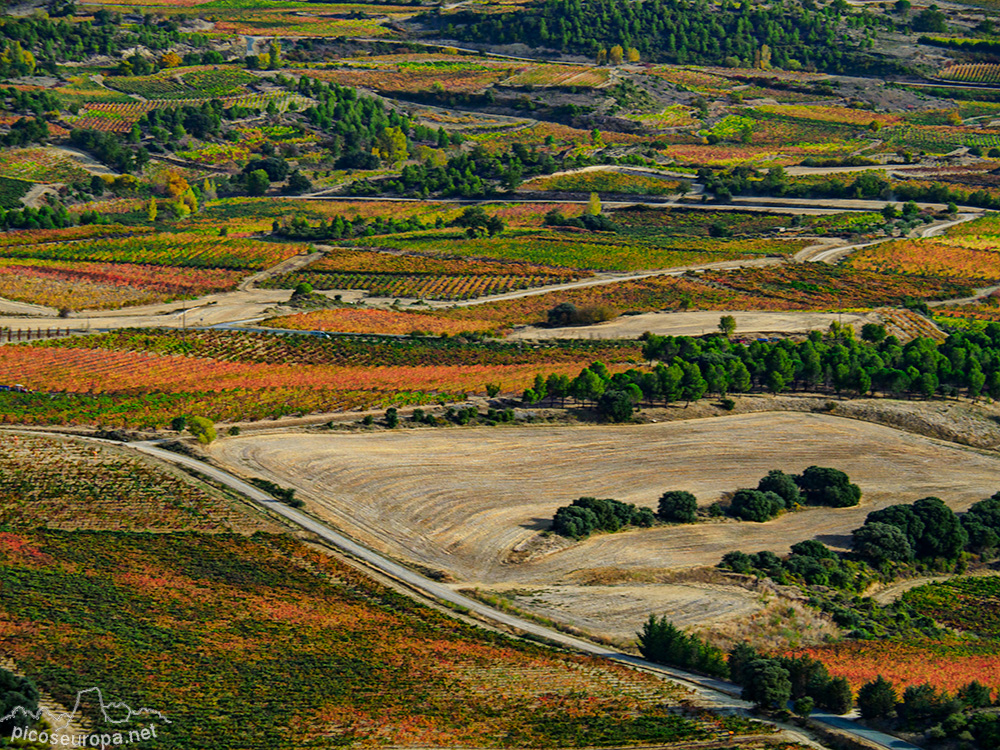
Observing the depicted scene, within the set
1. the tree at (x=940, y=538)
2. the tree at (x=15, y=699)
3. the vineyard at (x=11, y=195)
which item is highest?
the vineyard at (x=11, y=195)

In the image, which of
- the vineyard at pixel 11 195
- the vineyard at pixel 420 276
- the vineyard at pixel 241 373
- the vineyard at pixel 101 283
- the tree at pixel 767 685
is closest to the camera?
the tree at pixel 767 685

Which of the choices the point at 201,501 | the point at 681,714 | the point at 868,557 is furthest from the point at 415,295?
the point at 681,714

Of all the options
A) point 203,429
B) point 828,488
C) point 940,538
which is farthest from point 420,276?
point 940,538

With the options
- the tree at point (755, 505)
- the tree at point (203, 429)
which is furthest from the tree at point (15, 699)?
the tree at point (755, 505)

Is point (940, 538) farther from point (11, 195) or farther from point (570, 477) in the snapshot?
point (11, 195)

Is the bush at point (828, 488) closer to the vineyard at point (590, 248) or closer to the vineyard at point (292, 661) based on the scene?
the vineyard at point (292, 661)

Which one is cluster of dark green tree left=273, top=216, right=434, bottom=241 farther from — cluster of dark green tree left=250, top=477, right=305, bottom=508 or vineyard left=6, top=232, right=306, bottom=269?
cluster of dark green tree left=250, top=477, right=305, bottom=508

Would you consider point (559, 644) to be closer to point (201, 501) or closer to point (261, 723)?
point (261, 723)
